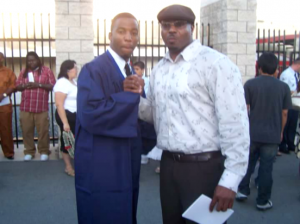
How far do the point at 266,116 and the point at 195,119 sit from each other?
7.92 ft

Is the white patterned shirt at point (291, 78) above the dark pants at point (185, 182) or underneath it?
above

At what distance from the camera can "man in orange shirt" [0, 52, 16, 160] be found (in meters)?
6.35

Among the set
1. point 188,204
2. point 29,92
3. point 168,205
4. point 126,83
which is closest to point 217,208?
point 188,204

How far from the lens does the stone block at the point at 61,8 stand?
6.28 meters

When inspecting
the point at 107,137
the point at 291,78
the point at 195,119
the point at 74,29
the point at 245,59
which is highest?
the point at 74,29

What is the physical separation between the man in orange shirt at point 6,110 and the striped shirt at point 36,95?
0.21 meters

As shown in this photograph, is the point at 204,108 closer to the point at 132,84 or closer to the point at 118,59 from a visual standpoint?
the point at 132,84

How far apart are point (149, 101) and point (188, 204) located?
0.74 meters

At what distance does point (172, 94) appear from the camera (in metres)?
2.24

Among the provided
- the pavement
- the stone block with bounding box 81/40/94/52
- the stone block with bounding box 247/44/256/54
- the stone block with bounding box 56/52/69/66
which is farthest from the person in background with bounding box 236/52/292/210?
the stone block with bounding box 56/52/69/66

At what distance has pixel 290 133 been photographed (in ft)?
24.4

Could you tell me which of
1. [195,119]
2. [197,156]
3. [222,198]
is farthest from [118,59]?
[222,198]

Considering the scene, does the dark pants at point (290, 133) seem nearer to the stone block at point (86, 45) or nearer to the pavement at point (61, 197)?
the pavement at point (61, 197)

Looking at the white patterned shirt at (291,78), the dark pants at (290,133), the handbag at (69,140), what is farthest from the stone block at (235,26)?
the handbag at (69,140)
